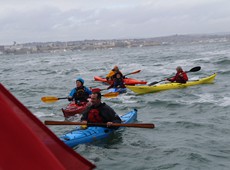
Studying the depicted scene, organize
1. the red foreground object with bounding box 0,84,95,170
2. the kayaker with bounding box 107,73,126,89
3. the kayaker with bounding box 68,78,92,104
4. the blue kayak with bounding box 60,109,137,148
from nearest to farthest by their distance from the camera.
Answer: the red foreground object with bounding box 0,84,95,170 → the blue kayak with bounding box 60,109,137,148 → the kayaker with bounding box 68,78,92,104 → the kayaker with bounding box 107,73,126,89

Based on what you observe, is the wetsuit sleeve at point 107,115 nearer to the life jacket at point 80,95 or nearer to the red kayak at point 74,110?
the red kayak at point 74,110

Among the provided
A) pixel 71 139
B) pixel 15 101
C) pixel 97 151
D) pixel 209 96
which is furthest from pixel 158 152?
pixel 209 96

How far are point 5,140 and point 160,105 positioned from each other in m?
13.2

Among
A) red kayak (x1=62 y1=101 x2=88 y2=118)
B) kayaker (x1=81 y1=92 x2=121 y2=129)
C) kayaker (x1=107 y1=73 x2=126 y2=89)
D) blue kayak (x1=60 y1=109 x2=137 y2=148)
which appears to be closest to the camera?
blue kayak (x1=60 y1=109 x2=137 y2=148)

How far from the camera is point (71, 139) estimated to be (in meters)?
8.31

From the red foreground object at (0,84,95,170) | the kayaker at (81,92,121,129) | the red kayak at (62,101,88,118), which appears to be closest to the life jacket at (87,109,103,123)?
the kayaker at (81,92,121,129)

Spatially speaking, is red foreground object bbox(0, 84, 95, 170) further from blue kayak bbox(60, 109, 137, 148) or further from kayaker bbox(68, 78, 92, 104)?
kayaker bbox(68, 78, 92, 104)

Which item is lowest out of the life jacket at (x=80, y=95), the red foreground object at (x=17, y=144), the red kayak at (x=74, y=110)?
the red kayak at (x=74, y=110)

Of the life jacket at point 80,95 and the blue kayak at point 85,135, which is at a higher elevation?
the life jacket at point 80,95

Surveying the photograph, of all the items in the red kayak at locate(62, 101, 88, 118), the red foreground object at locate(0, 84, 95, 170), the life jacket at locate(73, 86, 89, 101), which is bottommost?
the red kayak at locate(62, 101, 88, 118)

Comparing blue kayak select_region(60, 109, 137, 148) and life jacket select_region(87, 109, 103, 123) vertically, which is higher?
life jacket select_region(87, 109, 103, 123)

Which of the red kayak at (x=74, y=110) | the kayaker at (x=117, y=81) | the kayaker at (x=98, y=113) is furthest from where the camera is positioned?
the kayaker at (x=117, y=81)

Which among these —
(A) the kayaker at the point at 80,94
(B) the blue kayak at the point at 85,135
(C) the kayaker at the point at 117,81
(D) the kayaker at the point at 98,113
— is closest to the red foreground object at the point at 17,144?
(B) the blue kayak at the point at 85,135

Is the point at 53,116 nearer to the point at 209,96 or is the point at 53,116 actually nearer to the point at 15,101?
the point at 209,96
